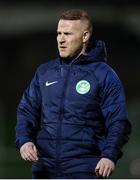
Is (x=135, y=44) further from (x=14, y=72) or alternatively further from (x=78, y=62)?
(x=78, y=62)

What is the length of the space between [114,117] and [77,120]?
13 cm

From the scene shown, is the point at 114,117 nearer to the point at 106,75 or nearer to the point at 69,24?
the point at 106,75

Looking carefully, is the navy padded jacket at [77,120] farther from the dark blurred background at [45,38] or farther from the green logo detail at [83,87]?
the dark blurred background at [45,38]

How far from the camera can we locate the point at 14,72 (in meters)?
11.3

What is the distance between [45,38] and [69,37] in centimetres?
829

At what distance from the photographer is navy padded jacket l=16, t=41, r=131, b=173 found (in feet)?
9.91

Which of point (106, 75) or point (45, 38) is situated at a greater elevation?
point (106, 75)

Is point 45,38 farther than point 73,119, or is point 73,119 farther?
point 45,38

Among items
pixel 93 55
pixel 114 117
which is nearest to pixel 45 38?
pixel 93 55

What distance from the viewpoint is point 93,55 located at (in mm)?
3107

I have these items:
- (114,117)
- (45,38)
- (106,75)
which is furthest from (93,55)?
(45,38)

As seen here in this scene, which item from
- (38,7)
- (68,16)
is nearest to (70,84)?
(68,16)

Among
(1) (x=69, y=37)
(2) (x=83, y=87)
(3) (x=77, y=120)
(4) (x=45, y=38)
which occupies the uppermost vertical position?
(1) (x=69, y=37)

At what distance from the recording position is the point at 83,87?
3.02 meters
